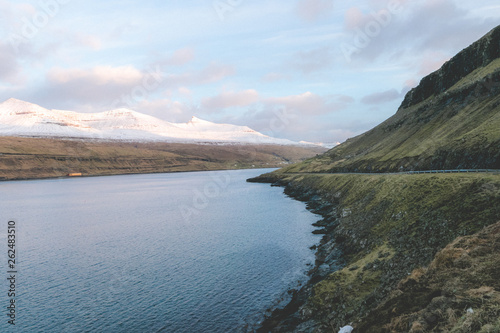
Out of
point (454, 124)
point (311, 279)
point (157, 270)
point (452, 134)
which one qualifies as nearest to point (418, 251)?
point (311, 279)

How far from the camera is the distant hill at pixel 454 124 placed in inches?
2469

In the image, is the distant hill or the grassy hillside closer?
the grassy hillside

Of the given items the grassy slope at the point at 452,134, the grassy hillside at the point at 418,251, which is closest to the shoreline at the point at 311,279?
the grassy hillside at the point at 418,251

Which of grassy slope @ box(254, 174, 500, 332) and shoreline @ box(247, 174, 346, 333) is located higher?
grassy slope @ box(254, 174, 500, 332)

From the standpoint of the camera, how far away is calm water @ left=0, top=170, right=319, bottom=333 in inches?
1241

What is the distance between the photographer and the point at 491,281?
17828mm

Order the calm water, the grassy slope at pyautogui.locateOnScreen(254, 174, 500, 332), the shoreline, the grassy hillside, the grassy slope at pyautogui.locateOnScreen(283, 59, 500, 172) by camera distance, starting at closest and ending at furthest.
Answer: the grassy hillside
the grassy slope at pyautogui.locateOnScreen(254, 174, 500, 332)
the shoreline
the calm water
the grassy slope at pyautogui.locateOnScreen(283, 59, 500, 172)

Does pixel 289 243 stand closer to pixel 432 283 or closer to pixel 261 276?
pixel 261 276

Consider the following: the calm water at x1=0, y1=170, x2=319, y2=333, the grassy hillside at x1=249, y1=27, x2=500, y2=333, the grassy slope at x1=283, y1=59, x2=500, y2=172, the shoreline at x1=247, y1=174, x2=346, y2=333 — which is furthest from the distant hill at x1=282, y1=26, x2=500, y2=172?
the calm water at x1=0, y1=170, x2=319, y2=333

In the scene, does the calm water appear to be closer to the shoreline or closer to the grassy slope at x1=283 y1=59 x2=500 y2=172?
the shoreline

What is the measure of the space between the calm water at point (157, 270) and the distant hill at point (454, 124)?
33221 mm

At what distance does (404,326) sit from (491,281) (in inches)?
233

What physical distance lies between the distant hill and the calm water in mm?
33221

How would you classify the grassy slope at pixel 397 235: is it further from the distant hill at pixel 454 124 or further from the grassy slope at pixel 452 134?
the grassy slope at pixel 452 134
